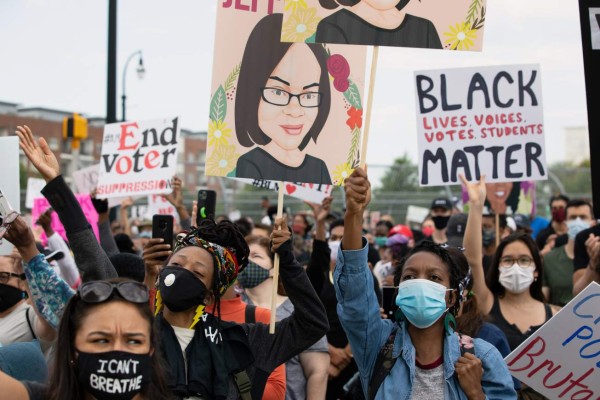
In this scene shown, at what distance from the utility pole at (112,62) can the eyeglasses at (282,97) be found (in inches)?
385

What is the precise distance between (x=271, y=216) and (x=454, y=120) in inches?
261

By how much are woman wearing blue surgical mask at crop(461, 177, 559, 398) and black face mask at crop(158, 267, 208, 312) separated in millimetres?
2375

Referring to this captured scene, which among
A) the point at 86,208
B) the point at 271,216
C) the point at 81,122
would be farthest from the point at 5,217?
the point at 81,122

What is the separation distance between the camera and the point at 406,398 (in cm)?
392

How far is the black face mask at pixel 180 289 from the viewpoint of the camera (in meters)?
4.05

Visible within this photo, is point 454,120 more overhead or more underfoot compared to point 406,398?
more overhead

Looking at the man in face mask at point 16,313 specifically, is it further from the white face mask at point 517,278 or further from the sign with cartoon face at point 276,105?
the white face mask at point 517,278

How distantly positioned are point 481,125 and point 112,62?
7.80m

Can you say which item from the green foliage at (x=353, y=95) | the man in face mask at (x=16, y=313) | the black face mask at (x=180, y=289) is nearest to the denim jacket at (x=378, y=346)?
the black face mask at (x=180, y=289)

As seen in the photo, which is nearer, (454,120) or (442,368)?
(442,368)

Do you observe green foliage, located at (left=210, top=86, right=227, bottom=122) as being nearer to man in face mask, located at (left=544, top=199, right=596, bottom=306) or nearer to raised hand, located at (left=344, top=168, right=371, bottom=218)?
raised hand, located at (left=344, top=168, right=371, bottom=218)

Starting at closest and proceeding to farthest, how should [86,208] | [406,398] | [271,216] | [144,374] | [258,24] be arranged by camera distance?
[144,374] → [406,398] → [258,24] → [86,208] → [271,216]

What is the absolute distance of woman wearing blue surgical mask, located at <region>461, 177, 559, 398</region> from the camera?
238 inches

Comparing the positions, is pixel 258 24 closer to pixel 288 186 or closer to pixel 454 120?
pixel 454 120
